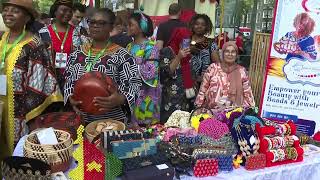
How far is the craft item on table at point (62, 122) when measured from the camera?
2.47 meters

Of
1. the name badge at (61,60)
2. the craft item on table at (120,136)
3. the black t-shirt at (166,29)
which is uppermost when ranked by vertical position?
the black t-shirt at (166,29)

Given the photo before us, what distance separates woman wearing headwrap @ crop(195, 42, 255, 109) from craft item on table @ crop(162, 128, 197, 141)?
3.58 feet

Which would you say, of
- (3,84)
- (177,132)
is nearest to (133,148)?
(177,132)

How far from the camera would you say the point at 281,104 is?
13.7 feet

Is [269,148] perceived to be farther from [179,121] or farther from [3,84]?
[3,84]

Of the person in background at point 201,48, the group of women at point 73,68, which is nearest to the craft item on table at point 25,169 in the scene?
the group of women at point 73,68

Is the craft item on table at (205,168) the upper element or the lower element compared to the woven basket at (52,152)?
lower

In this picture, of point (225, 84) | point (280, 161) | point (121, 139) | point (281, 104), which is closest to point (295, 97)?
point (281, 104)

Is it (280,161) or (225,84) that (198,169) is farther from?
(225,84)

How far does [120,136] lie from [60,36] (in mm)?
1959

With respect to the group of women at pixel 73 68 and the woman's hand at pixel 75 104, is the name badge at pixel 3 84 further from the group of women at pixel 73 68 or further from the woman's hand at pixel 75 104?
the woman's hand at pixel 75 104

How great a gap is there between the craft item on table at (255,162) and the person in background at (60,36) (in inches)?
74.9

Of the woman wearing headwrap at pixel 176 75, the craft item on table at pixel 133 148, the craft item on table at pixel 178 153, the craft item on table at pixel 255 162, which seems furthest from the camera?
the woman wearing headwrap at pixel 176 75

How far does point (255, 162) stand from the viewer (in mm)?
2387
